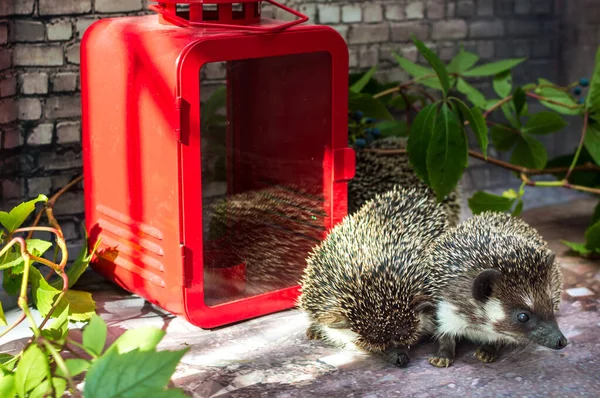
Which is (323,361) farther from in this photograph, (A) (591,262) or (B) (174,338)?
(A) (591,262)

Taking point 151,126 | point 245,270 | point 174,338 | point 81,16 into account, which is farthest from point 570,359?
point 81,16

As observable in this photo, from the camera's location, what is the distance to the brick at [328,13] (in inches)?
131

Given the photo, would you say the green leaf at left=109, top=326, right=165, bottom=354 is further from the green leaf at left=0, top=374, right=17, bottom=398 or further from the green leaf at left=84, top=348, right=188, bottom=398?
the green leaf at left=0, top=374, right=17, bottom=398

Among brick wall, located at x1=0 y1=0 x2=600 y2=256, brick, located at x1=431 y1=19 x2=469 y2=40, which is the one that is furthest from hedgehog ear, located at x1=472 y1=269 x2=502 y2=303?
brick, located at x1=431 y1=19 x2=469 y2=40

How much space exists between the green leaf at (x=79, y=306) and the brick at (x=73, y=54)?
3.14 feet

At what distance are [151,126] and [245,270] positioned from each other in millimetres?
498

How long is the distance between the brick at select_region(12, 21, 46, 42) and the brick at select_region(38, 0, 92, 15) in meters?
0.05

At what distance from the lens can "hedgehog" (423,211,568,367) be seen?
83.9 inches

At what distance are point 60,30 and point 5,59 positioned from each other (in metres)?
0.22

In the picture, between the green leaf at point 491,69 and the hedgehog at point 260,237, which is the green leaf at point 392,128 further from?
the hedgehog at point 260,237

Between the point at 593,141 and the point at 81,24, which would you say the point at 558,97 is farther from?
the point at 81,24

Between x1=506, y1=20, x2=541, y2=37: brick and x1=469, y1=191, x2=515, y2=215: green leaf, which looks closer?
x1=469, y1=191, x2=515, y2=215: green leaf

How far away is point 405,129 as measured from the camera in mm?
3109

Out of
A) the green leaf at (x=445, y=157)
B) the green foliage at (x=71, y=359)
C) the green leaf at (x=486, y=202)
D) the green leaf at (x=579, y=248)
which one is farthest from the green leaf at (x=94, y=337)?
the green leaf at (x=579, y=248)
